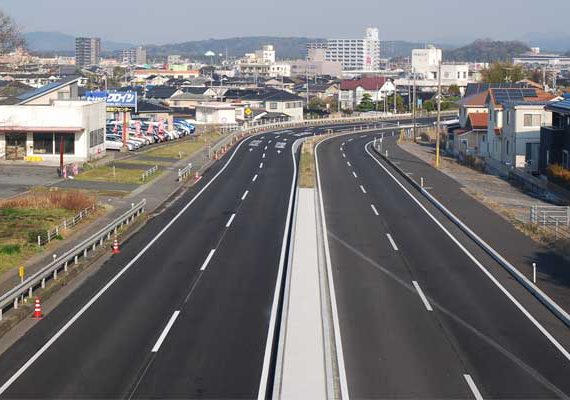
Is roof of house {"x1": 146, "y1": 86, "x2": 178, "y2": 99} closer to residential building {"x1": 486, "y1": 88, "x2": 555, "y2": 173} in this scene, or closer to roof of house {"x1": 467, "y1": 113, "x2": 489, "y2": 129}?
roof of house {"x1": 467, "y1": 113, "x2": 489, "y2": 129}

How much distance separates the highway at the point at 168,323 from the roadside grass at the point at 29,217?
2.64 meters

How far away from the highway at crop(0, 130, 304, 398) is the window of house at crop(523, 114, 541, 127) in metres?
25.2

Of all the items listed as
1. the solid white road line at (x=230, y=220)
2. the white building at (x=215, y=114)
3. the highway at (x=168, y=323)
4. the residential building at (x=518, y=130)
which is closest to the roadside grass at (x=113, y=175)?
the solid white road line at (x=230, y=220)

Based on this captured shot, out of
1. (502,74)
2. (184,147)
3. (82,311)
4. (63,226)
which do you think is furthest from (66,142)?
(502,74)

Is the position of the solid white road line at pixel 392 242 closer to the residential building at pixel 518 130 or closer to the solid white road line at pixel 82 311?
the solid white road line at pixel 82 311

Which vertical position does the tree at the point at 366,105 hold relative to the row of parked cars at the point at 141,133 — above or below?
above

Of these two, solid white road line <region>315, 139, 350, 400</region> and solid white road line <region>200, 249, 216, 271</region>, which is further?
solid white road line <region>200, 249, 216, 271</region>

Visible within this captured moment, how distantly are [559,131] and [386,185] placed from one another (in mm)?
9513

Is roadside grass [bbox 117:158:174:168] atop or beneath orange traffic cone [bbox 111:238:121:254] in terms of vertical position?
atop

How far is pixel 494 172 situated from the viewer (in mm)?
54406

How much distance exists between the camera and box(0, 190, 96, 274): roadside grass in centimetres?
2667

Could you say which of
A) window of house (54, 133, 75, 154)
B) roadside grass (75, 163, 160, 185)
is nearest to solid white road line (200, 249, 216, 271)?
roadside grass (75, 163, 160, 185)

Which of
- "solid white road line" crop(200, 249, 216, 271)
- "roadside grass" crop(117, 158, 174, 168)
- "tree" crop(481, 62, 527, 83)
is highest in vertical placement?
"tree" crop(481, 62, 527, 83)

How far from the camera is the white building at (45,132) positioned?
51312 millimetres
